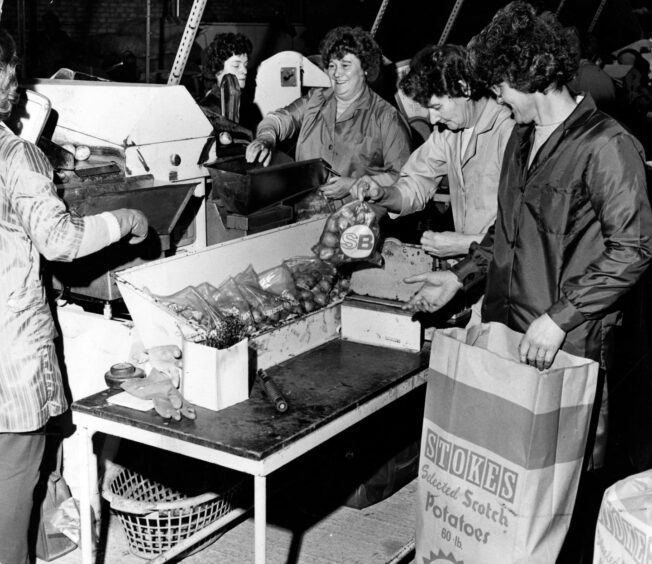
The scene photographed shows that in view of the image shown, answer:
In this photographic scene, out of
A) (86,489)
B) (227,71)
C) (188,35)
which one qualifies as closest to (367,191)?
(86,489)

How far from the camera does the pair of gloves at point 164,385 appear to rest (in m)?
2.35

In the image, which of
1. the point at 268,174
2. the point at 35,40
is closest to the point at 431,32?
the point at 35,40

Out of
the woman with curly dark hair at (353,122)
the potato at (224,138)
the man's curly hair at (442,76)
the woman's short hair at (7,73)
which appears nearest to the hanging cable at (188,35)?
the woman with curly dark hair at (353,122)

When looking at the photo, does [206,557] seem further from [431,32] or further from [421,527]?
[431,32]

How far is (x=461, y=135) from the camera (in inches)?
123

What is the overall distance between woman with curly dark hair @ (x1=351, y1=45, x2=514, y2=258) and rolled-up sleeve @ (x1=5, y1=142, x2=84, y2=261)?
3.60 feet

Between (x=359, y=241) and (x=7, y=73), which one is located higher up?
(x=7, y=73)

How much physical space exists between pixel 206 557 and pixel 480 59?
75.8 inches

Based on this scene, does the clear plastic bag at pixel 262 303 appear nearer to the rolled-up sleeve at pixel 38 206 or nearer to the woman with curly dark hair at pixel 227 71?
the rolled-up sleeve at pixel 38 206

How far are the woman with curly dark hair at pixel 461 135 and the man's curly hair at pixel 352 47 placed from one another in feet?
3.14

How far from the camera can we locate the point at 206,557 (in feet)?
10.2

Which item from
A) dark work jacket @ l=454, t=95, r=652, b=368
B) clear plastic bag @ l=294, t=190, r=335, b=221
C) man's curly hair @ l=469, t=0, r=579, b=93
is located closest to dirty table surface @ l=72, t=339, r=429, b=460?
dark work jacket @ l=454, t=95, r=652, b=368

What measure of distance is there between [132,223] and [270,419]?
0.81m

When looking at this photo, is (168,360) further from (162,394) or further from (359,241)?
(359,241)
